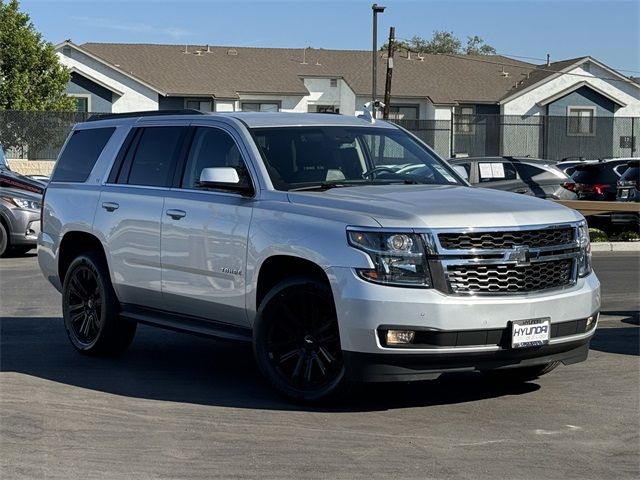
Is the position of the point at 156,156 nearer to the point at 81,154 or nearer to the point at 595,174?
the point at 81,154

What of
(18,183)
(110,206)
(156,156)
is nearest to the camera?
(156,156)

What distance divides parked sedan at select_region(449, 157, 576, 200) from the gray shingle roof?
111 ft

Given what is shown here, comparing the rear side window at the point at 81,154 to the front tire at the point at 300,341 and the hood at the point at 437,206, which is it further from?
the front tire at the point at 300,341

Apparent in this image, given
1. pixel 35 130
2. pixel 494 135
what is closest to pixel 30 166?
pixel 35 130

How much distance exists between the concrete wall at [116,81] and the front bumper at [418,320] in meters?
47.5

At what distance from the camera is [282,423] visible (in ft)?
24.7

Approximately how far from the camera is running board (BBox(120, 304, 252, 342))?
8.69 metres

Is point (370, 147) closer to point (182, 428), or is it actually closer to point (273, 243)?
point (273, 243)

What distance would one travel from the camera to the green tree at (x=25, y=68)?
48.3 metres

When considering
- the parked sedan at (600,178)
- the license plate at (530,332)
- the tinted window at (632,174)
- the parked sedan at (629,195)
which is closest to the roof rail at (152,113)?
the license plate at (530,332)

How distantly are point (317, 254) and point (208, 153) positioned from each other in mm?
1859

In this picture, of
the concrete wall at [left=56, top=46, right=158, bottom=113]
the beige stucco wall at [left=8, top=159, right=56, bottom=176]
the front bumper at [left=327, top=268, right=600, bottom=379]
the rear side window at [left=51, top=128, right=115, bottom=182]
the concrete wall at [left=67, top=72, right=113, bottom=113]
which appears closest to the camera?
the front bumper at [left=327, top=268, right=600, bottom=379]

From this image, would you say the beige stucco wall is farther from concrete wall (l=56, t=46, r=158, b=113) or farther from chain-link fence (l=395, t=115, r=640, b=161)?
chain-link fence (l=395, t=115, r=640, b=161)

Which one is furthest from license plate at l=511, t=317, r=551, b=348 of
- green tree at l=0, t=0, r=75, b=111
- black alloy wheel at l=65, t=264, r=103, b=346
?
green tree at l=0, t=0, r=75, b=111
